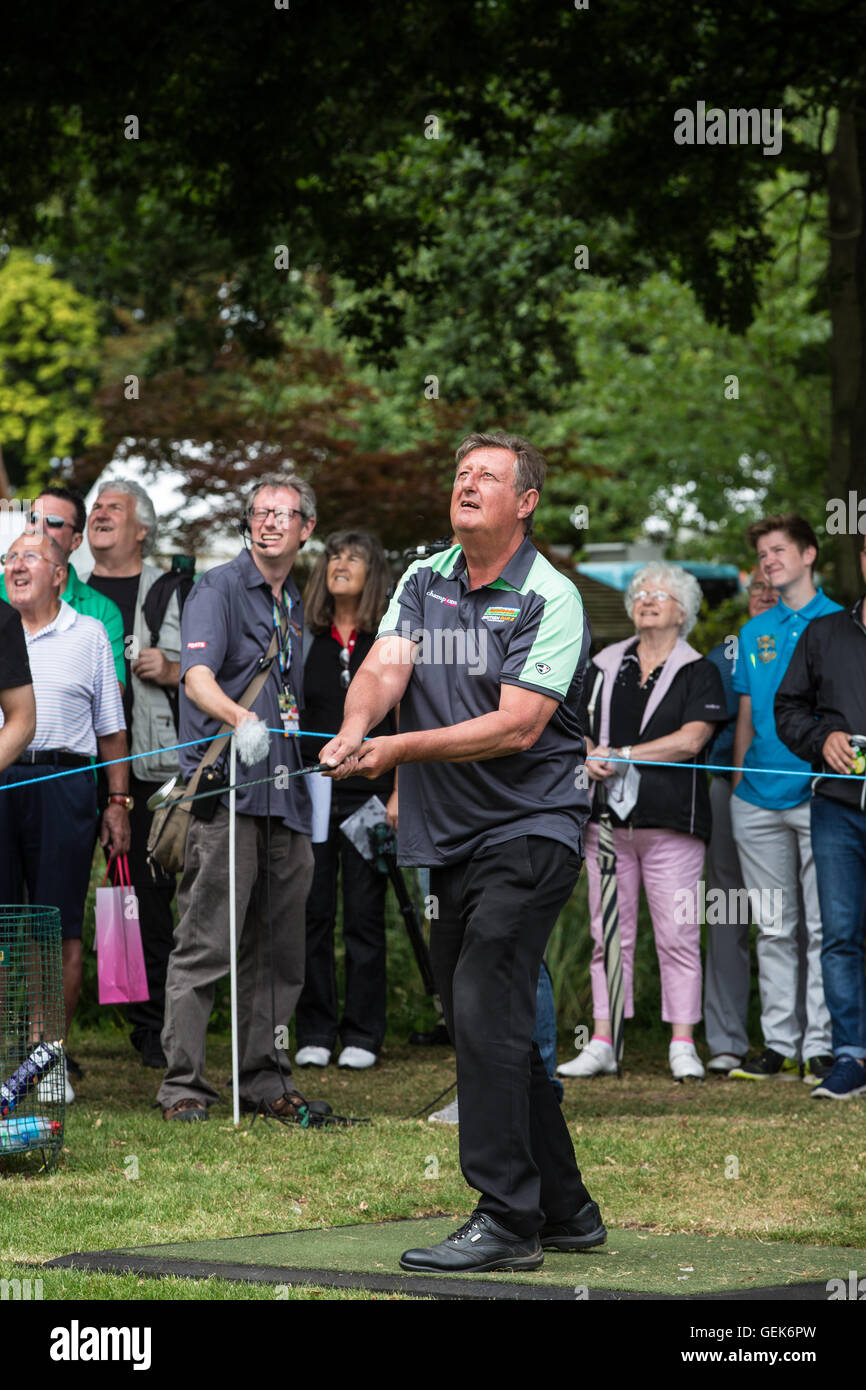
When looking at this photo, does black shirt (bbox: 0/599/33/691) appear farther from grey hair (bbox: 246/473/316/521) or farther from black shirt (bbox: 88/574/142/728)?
black shirt (bbox: 88/574/142/728)

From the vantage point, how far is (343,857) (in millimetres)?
8734

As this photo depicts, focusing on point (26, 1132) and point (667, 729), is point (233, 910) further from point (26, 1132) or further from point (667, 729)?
point (667, 729)

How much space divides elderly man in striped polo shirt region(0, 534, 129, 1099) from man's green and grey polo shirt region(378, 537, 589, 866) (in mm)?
2801

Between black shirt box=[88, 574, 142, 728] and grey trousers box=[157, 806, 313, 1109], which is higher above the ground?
black shirt box=[88, 574, 142, 728]

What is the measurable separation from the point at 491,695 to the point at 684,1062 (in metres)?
4.29

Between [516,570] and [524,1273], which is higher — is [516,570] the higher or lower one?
the higher one

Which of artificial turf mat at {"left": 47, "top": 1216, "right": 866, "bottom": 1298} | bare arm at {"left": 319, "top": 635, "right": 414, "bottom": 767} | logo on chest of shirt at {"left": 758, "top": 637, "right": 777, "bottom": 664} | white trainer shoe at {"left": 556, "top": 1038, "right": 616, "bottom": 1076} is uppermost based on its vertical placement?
logo on chest of shirt at {"left": 758, "top": 637, "right": 777, "bottom": 664}

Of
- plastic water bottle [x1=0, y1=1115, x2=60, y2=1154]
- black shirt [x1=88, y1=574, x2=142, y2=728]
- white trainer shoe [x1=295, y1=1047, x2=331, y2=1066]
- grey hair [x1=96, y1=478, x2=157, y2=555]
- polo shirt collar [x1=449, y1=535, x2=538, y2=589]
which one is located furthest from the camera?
white trainer shoe [x1=295, y1=1047, x2=331, y2=1066]

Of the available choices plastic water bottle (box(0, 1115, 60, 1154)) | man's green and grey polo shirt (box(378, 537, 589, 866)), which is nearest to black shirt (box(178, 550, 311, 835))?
plastic water bottle (box(0, 1115, 60, 1154))

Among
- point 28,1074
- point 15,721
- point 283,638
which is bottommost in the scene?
point 28,1074

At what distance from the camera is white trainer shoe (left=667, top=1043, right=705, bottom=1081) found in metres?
8.45

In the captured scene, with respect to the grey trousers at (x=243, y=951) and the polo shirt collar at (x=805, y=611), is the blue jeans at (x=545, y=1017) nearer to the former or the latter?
the grey trousers at (x=243, y=951)

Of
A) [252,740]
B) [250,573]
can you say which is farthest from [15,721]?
[250,573]

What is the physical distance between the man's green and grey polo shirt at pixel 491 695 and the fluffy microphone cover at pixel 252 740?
5.27 feet
